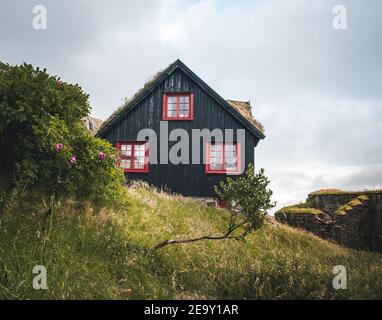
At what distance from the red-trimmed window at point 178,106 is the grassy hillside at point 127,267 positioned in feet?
31.8

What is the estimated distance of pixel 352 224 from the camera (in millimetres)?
15570

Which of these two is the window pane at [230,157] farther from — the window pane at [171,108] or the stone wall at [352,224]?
the stone wall at [352,224]

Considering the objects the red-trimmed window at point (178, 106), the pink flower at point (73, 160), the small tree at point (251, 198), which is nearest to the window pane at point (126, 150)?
the red-trimmed window at point (178, 106)

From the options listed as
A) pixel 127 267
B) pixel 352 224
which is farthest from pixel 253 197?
pixel 352 224

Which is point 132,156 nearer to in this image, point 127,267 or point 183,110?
point 183,110

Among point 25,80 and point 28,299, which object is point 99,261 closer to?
point 28,299

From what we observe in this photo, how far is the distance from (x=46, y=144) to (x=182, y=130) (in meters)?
10.4

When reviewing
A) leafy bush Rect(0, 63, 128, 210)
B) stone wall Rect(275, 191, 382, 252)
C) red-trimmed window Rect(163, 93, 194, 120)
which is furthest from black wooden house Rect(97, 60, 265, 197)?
leafy bush Rect(0, 63, 128, 210)

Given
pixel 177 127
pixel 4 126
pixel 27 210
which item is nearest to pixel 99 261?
pixel 27 210

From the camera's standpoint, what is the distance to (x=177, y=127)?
16.9m

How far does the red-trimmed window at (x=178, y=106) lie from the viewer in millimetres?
16984

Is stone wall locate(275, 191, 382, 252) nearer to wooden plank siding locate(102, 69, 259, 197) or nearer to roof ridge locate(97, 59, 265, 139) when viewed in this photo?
wooden plank siding locate(102, 69, 259, 197)

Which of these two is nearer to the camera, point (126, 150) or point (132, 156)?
point (132, 156)
